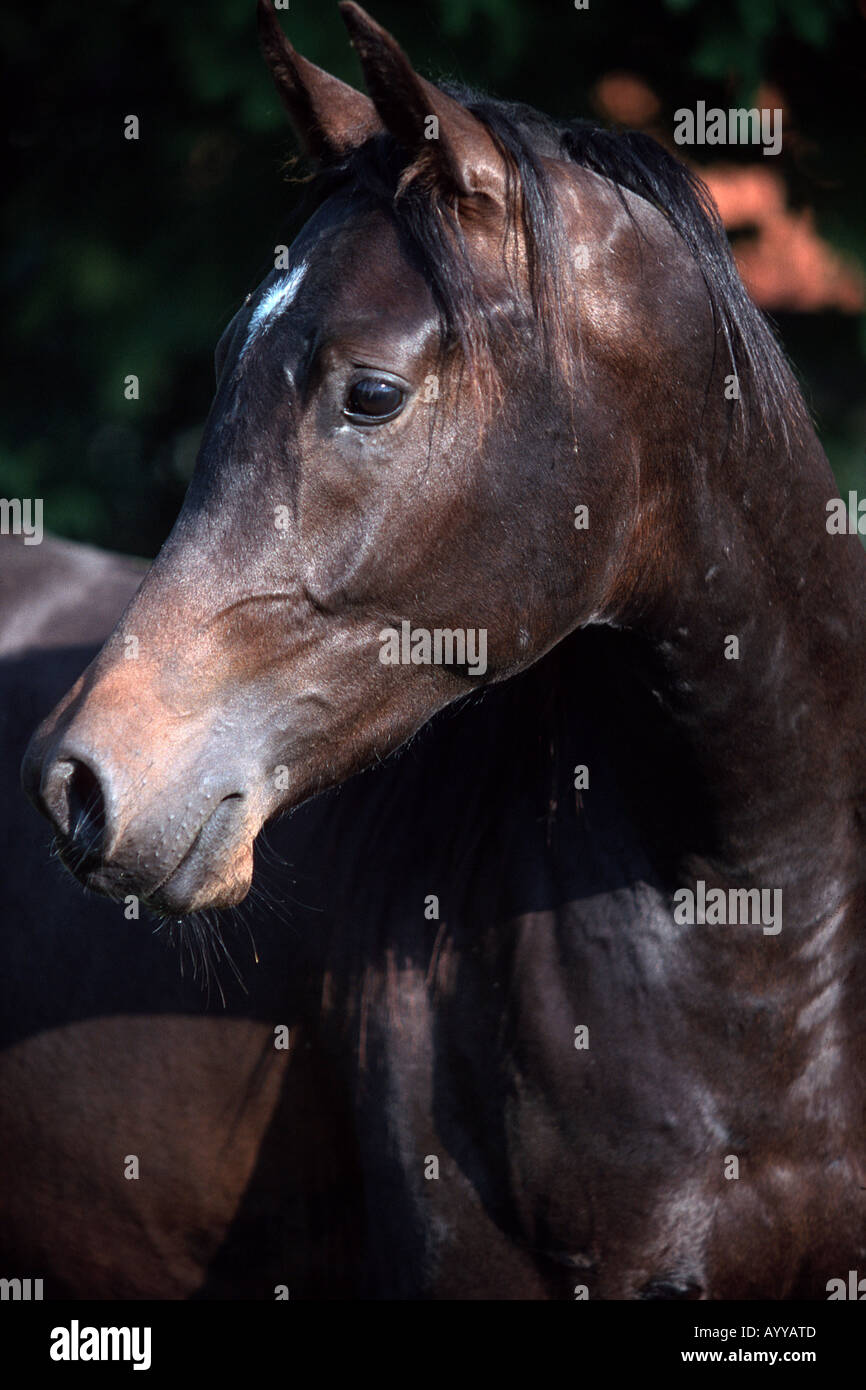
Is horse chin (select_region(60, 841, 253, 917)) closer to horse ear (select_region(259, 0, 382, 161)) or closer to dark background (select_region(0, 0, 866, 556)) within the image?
horse ear (select_region(259, 0, 382, 161))

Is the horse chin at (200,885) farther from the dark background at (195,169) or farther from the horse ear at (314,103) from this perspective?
the dark background at (195,169)

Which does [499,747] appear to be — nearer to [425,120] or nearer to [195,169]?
[425,120]

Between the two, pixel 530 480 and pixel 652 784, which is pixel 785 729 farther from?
pixel 530 480

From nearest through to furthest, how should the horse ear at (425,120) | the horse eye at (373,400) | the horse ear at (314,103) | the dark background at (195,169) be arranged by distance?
1. the horse ear at (425,120)
2. the horse eye at (373,400)
3. the horse ear at (314,103)
4. the dark background at (195,169)

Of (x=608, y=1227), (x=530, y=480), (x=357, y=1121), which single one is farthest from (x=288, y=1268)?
(x=530, y=480)

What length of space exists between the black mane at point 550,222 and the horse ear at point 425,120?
28mm

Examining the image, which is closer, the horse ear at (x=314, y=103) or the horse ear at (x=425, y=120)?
the horse ear at (x=425, y=120)

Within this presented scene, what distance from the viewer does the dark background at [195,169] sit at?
4297 mm

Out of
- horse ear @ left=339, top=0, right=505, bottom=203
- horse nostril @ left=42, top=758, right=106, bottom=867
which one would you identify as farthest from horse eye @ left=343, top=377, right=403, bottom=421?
horse nostril @ left=42, top=758, right=106, bottom=867

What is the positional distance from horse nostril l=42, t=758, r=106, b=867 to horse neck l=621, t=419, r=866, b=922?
76cm

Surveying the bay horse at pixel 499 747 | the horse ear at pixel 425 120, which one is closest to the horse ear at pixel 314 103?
the bay horse at pixel 499 747

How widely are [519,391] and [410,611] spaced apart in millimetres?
307

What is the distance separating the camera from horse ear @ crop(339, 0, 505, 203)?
1.42 meters

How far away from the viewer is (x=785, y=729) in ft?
5.89
